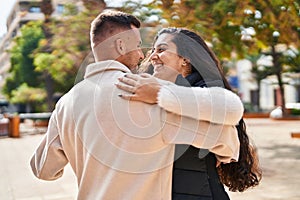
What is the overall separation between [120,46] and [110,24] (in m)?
0.08

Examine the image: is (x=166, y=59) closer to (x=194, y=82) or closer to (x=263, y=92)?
(x=194, y=82)

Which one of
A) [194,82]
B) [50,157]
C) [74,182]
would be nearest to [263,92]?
[74,182]

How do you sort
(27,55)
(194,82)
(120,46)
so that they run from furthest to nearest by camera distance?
(27,55)
(194,82)
(120,46)

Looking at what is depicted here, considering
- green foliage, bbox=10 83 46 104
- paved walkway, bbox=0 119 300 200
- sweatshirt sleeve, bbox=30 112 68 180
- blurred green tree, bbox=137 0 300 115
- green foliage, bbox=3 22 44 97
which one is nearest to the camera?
sweatshirt sleeve, bbox=30 112 68 180

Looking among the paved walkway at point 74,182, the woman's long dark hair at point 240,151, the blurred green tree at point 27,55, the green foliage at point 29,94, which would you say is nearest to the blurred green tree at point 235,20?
the paved walkway at point 74,182

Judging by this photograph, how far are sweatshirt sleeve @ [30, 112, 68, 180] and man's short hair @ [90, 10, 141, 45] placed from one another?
0.34 metres

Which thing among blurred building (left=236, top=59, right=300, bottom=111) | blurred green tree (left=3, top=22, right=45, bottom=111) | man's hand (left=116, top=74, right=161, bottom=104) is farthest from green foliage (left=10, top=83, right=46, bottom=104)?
man's hand (left=116, top=74, right=161, bottom=104)

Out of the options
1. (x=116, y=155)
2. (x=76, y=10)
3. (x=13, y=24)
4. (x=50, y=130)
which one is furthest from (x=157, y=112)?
(x=13, y=24)

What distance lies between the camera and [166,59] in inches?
65.6

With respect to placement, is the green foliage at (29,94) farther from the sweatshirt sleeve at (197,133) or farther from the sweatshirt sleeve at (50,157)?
the sweatshirt sleeve at (197,133)

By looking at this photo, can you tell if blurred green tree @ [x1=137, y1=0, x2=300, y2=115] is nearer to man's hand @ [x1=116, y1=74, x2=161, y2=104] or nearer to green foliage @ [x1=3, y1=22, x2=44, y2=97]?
man's hand @ [x1=116, y1=74, x2=161, y2=104]

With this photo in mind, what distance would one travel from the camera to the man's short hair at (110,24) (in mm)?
1483

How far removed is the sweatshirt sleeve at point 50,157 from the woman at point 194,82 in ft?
1.33

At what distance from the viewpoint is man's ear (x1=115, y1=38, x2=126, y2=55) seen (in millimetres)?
1465
